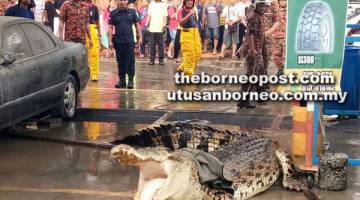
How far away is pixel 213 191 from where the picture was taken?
4.30 metres

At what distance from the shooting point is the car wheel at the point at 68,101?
8276 millimetres

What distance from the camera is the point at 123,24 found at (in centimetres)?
1152

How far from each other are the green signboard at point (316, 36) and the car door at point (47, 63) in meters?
3.50

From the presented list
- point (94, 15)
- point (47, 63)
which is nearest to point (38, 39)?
point (47, 63)

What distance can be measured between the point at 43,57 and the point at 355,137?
4119 mm

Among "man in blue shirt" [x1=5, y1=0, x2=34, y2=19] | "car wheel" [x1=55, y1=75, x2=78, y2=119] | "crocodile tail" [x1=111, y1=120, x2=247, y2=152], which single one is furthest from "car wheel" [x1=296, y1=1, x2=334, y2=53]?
"man in blue shirt" [x1=5, y1=0, x2=34, y2=19]

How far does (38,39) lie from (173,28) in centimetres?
961

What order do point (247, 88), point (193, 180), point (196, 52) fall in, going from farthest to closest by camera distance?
point (196, 52) < point (247, 88) < point (193, 180)

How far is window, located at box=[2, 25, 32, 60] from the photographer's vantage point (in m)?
7.21

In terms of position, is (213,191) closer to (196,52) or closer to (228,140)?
(228,140)

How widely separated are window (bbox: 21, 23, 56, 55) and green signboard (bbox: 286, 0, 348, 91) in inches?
145

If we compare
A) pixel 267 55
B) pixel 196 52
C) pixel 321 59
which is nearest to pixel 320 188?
pixel 321 59

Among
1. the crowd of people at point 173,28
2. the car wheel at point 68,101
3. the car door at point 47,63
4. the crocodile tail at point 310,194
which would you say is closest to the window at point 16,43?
the car door at point 47,63

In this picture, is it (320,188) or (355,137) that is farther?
(355,137)
